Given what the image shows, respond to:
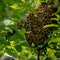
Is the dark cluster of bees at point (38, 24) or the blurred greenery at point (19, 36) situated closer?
the blurred greenery at point (19, 36)

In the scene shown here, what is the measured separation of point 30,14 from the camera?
1.72 meters

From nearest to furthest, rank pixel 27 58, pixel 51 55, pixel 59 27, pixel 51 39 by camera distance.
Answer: pixel 51 39 → pixel 59 27 → pixel 51 55 → pixel 27 58

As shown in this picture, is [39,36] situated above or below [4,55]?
above

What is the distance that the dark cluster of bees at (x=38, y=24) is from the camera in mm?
1612

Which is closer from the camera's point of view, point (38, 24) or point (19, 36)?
point (19, 36)

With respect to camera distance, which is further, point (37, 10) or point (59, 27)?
point (37, 10)

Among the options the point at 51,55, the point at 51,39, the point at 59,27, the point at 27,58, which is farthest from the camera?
the point at 27,58

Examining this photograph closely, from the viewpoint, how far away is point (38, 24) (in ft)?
5.45

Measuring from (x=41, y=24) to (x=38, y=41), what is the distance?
157mm

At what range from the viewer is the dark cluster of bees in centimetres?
161

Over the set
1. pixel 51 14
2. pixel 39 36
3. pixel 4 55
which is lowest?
pixel 4 55

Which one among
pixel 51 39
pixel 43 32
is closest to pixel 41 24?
pixel 43 32

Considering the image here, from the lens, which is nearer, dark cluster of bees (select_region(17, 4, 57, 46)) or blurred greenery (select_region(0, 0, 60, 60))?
blurred greenery (select_region(0, 0, 60, 60))

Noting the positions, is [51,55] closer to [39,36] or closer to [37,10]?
[39,36]
